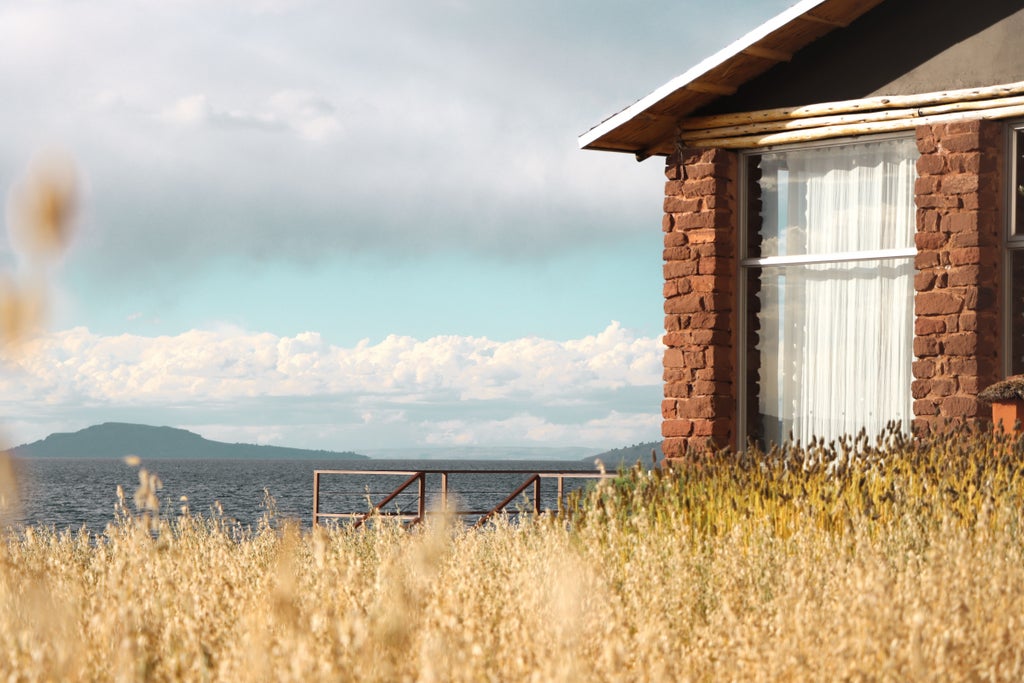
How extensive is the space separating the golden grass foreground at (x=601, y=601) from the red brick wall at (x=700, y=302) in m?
3.05

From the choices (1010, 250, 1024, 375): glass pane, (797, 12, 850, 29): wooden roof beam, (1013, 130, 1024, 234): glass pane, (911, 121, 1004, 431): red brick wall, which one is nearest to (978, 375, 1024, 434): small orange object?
(911, 121, 1004, 431): red brick wall

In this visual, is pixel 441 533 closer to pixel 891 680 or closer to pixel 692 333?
pixel 891 680

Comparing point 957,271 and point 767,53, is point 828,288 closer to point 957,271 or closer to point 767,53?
point 957,271

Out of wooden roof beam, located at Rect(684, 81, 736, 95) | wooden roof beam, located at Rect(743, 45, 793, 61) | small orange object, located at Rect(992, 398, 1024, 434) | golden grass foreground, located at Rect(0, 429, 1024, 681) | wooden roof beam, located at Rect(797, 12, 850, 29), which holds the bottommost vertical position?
golden grass foreground, located at Rect(0, 429, 1024, 681)

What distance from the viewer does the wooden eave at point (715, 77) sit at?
9.80 metres

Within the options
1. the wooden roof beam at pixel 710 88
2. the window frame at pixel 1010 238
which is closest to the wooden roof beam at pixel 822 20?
the wooden roof beam at pixel 710 88

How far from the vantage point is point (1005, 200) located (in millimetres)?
9453

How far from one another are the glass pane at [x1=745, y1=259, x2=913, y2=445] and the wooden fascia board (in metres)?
1.83

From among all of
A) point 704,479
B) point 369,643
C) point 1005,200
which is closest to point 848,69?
point 1005,200

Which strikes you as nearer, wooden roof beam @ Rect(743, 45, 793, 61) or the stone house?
the stone house

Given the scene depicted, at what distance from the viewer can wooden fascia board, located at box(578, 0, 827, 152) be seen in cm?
969

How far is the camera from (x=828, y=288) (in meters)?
10.1

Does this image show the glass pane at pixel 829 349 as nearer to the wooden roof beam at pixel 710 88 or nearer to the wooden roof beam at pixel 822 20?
the wooden roof beam at pixel 710 88

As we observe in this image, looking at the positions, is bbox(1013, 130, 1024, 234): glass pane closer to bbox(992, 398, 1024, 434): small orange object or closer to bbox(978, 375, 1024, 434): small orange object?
bbox(978, 375, 1024, 434): small orange object
